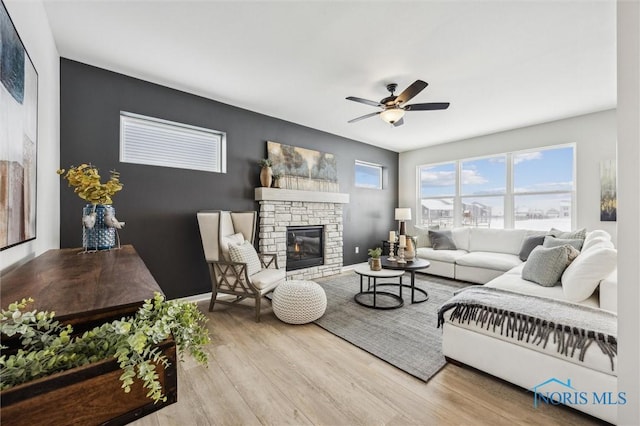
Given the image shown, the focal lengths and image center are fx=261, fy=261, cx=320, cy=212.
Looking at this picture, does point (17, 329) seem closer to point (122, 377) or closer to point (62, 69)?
point (122, 377)

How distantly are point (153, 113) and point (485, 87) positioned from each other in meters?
3.96

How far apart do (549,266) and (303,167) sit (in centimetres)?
346

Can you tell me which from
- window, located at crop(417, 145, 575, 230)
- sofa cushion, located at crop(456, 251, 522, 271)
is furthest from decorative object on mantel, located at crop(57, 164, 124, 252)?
window, located at crop(417, 145, 575, 230)

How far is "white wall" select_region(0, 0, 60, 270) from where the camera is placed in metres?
1.37

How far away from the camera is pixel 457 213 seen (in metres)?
5.52

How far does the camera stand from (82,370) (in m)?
0.57

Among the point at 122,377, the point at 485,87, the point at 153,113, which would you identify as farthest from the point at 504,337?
the point at 153,113

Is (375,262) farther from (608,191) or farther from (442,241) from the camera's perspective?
(608,191)

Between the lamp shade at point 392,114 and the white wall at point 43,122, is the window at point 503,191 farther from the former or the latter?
the white wall at point 43,122

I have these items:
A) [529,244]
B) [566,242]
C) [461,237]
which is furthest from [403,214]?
[566,242]

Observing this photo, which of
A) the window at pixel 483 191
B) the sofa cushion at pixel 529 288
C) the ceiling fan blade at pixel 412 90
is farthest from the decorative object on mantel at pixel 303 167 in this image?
the sofa cushion at pixel 529 288

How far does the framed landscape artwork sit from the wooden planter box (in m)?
0.92

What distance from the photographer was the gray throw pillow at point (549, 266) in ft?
8.34

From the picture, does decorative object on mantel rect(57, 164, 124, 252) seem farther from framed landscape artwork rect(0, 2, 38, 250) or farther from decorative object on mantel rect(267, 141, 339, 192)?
decorative object on mantel rect(267, 141, 339, 192)
